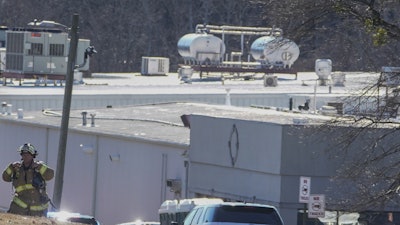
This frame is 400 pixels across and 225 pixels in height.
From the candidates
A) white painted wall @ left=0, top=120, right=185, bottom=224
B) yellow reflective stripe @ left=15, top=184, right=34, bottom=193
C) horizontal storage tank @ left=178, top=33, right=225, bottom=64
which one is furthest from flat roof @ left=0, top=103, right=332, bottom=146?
horizontal storage tank @ left=178, top=33, right=225, bottom=64

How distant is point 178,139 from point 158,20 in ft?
213

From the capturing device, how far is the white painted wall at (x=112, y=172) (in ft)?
110

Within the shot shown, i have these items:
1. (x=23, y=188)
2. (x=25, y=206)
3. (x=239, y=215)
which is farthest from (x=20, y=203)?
(x=239, y=215)

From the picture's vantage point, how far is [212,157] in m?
30.9

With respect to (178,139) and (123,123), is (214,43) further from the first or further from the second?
(178,139)

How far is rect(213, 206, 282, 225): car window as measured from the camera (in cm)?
1952

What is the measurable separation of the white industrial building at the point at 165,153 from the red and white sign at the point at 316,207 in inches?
142

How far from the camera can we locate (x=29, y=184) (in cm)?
1811

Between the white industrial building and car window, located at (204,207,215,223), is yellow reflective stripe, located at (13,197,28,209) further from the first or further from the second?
the white industrial building

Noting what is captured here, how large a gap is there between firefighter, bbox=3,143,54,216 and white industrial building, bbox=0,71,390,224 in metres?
10.5

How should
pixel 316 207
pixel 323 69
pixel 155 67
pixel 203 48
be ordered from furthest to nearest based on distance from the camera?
pixel 155 67, pixel 203 48, pixel 323 69, pixel 316 207

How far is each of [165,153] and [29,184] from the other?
1524cm

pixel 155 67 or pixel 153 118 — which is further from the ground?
pixel 155 67

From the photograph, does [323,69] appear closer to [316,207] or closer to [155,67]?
[155,67]
